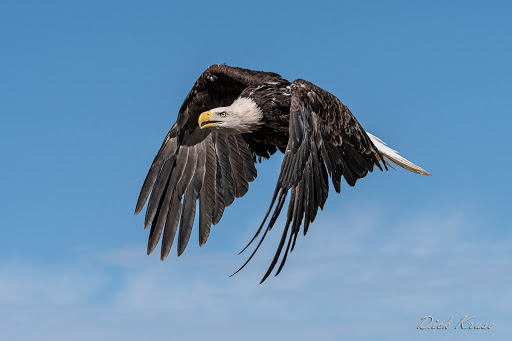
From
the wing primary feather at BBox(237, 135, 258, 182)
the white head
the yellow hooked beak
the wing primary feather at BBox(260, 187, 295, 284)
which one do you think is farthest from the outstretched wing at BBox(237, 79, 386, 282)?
the wing primary feather at BBox(237, 135, 258, 182)

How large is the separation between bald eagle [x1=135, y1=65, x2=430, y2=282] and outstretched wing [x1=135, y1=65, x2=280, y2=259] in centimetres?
1

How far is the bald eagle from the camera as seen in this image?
7434 millimetres

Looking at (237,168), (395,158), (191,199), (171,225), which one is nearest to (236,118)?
(237,168)

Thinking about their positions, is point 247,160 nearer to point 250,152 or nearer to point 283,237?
point 250,152

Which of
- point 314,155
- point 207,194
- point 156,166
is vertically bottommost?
point 314,155

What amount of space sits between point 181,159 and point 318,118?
2896 millimetres

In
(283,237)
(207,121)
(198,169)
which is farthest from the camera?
(198,169)

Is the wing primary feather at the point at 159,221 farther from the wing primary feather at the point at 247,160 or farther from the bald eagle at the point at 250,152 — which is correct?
the wing primary feather at the point at 247,160

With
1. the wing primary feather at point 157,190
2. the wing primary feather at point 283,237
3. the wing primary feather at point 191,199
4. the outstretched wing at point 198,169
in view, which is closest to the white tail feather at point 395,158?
the outstretched wing at point 198,169

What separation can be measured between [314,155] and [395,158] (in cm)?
206

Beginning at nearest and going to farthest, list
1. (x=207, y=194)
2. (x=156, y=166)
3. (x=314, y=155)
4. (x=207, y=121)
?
(x=314, y=155) < (x=207, y=121) < (x=207, y=194) < (x=156, y=166)

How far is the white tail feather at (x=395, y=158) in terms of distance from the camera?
9398 mm

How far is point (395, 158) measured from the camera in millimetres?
9406

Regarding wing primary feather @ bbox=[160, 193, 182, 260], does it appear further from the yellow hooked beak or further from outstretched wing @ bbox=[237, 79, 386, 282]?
outstretched wing @ bbox=[237, 79, 386, 282]
